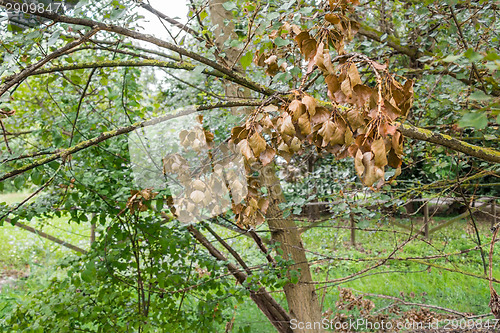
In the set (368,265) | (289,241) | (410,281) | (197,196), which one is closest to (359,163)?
(197,196)

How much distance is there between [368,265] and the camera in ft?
15.2

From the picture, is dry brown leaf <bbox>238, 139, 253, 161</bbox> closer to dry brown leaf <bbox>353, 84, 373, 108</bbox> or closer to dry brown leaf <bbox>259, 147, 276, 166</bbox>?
dry brown leaf <bbox>259, 147, 276, 166</bbox>

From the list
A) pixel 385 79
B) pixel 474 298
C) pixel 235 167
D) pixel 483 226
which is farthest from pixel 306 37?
pixel 483 226

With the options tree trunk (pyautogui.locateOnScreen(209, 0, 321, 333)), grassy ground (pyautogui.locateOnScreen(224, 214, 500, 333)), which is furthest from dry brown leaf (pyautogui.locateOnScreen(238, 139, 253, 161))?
grassy ground (pyautogui.locateOnScreen(224, 214, 500, 333))

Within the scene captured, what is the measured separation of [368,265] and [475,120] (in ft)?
14.3

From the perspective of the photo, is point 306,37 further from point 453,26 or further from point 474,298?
point 474,298

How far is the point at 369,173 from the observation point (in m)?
0.74

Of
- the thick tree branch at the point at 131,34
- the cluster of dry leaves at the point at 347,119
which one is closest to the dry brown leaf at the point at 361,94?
the cluster of dry leaves at the point at 347,119

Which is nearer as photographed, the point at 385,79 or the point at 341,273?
the point at 385,79

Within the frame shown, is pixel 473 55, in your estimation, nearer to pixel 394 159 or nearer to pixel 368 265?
pixel 394 159

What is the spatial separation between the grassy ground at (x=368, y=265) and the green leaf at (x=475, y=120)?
2.52m

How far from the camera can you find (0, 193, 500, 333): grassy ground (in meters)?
4.02

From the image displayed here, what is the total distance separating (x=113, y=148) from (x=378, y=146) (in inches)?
77.6

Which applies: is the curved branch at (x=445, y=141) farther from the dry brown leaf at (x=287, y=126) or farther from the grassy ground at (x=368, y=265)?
the grassy ground at (x=368, y=265)
